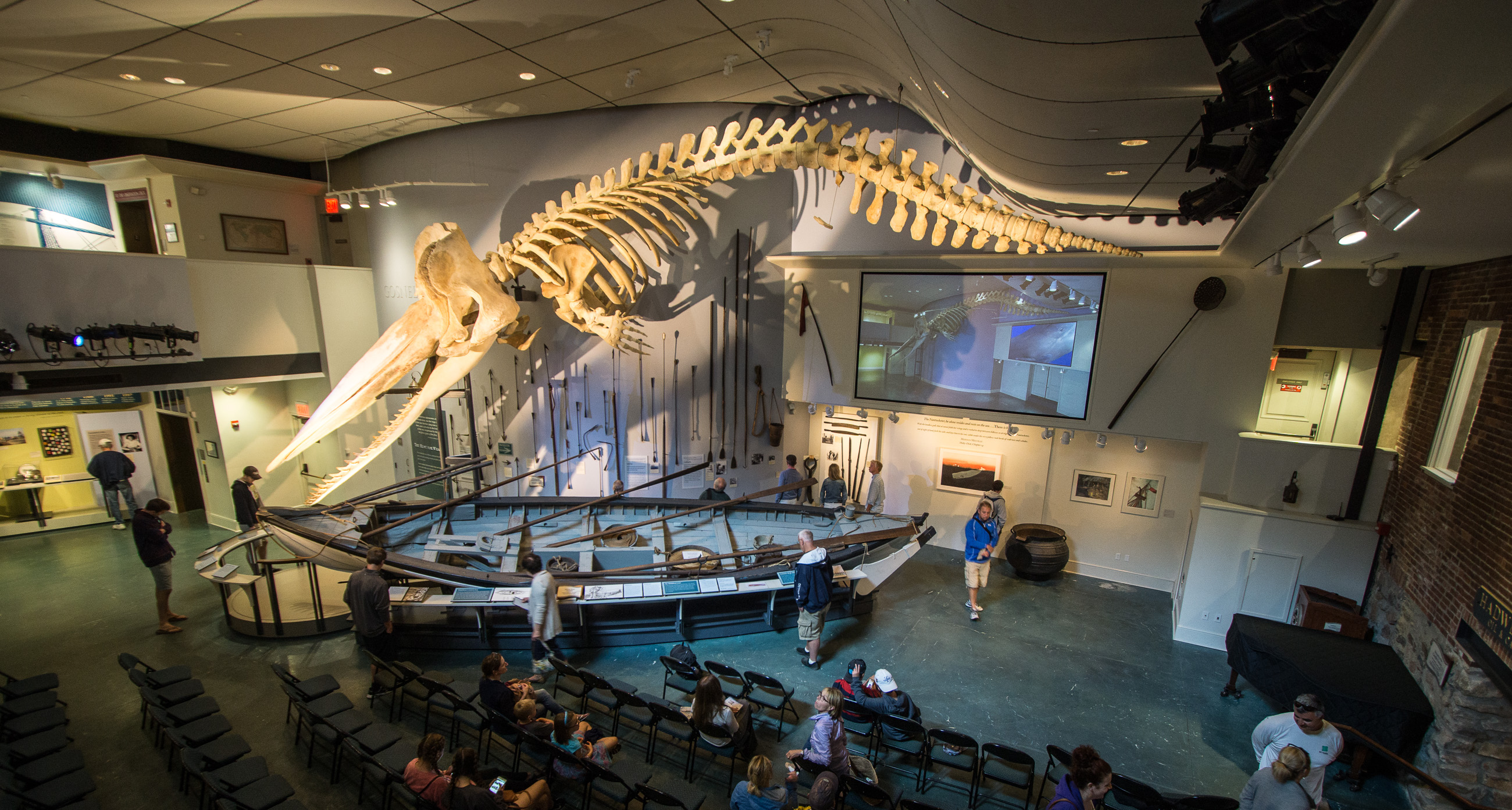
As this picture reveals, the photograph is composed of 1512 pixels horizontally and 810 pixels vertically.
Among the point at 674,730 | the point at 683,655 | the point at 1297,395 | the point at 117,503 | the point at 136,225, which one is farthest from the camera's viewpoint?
the point at 136,225

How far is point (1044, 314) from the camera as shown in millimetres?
6898

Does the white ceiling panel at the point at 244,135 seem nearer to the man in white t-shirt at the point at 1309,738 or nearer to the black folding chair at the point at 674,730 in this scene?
the black folding chair at the point at 674,730

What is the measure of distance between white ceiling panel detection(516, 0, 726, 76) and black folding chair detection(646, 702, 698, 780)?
599 centimetres

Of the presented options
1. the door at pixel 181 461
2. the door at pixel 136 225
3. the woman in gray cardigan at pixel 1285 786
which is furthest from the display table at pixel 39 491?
the woman in gray cardigan at pixel 1285 786

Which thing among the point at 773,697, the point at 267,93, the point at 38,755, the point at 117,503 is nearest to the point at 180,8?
the point at 267,93

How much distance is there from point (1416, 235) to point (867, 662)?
212 inches

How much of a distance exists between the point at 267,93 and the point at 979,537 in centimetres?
1046

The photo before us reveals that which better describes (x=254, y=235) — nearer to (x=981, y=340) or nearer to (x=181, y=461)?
(x=181, y=461)

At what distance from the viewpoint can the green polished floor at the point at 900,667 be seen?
450 cm

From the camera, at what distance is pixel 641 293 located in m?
8.92

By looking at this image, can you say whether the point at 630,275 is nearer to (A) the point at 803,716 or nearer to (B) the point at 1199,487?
(A) the point at 803,716

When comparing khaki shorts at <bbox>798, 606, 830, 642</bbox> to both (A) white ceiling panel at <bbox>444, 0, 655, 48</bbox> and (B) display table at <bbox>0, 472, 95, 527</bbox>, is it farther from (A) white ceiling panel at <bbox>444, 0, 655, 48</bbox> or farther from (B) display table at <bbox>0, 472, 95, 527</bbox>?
(B) display table at <bbox>0, 472, 95, 527</bbox>

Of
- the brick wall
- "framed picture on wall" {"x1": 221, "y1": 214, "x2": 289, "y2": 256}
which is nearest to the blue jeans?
"framed picture on wall" {"x1": 221, "y1": 214, "x2": 289, "y2": 256}

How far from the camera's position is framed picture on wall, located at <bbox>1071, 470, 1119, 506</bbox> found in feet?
25.4
